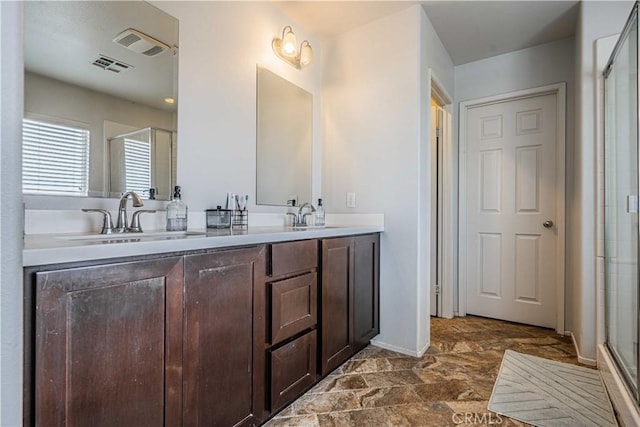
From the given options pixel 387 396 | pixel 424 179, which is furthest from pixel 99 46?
pixel 387 396

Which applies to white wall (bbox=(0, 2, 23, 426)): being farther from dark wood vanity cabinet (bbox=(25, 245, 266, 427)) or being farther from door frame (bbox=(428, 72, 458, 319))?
door frame (bbox=(428, 72, 458, 319))

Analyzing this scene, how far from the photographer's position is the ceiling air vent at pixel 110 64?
1335 millimetres

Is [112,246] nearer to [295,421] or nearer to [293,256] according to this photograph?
[293,256]

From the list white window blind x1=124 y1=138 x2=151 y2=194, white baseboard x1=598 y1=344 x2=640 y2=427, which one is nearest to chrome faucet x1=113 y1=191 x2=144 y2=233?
white window blind x1=124 y1=138 x2=151 y2=194

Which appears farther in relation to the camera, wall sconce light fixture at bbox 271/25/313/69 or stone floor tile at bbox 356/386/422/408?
wall sconce light fixture at bbox 271/25/313/69

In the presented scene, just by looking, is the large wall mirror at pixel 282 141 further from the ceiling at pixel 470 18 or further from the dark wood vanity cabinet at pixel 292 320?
the dark wood vanity cabinet at pixel 292 320

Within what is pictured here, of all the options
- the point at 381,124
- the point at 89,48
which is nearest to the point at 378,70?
the point at 381,124

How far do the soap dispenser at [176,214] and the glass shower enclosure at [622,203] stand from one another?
213cm

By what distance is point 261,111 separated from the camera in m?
2.11

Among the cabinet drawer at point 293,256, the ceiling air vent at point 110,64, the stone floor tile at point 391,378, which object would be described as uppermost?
the ceiling air vent at point 110,64

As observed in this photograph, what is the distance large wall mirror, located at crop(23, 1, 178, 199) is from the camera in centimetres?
118

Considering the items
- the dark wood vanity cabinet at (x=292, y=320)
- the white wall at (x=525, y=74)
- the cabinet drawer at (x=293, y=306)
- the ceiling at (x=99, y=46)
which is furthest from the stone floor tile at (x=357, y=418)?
the white wall at (x=525, y=74)

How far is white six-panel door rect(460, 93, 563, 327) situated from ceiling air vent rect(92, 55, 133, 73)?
2.83 metres

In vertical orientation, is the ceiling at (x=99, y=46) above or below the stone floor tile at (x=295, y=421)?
above
